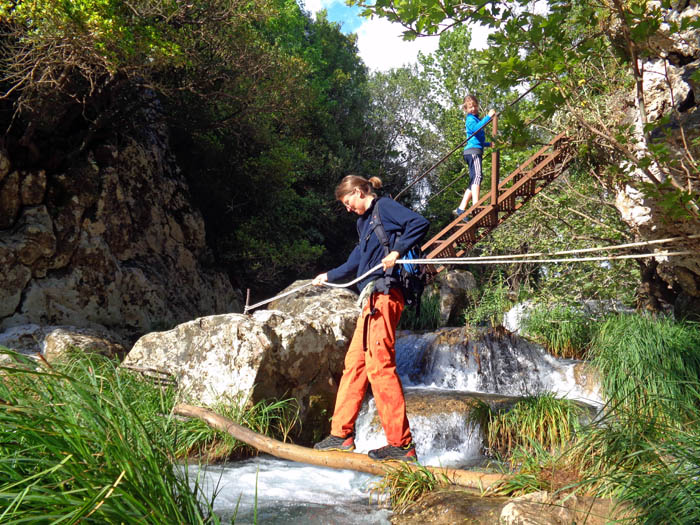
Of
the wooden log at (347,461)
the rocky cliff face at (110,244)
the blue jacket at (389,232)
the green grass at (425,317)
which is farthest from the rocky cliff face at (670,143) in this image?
the rocky cliff face at (110,244)

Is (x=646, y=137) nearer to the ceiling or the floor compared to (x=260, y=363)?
nearer to the ceiling

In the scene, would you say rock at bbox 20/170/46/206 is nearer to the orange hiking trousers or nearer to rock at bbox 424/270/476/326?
the orange hiking trousers

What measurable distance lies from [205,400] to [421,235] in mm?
2559

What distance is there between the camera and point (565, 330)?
922 centimetres

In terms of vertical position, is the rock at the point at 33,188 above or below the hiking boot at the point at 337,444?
above

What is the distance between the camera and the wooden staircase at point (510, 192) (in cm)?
812

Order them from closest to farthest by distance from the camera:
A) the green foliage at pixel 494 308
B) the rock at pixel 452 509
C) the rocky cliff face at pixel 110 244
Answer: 1. the rock at pixel 452 509
2. the rocky cliff face at pixel 110 244
3. the green foliage at pixel 494 308

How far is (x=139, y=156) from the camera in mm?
10883

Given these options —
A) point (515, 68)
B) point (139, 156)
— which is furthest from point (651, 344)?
point (139, 156)

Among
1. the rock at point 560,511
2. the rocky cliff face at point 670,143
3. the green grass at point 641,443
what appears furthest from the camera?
the rocky cliff face at point 670,143

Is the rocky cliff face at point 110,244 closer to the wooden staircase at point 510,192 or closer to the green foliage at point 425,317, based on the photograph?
the green foliage at point 425,317

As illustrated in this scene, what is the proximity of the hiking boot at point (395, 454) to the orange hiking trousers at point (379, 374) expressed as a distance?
49 millimetres

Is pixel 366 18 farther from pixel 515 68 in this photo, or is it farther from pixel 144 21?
pixel 144 21

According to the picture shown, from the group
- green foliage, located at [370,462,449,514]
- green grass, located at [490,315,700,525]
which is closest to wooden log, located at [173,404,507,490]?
green foliage, located at [370,462,449,514]
